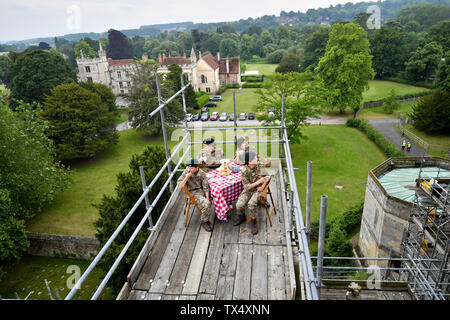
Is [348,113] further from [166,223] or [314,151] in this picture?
[166,223]

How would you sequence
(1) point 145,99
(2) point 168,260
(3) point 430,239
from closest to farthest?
(2) point 168,260 < (3) point 430,239 < (1) point 145,99

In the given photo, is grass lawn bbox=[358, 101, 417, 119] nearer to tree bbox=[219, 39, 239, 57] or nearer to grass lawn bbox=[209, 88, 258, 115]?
grass lawn bbox=[209, 88, 258, 115]

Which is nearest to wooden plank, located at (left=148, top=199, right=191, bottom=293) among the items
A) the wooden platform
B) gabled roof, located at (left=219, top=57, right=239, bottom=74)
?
the wooden platform

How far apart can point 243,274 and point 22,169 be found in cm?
1851

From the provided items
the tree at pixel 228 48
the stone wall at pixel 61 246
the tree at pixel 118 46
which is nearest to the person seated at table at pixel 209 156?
the stone wall at pixel 61 246

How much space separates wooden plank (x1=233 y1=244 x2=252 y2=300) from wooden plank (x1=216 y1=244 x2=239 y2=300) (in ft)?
0.23

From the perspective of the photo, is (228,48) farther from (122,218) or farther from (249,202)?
(249,202)

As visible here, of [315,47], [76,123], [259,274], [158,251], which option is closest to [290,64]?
[315,47]

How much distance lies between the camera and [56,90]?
3105 cm

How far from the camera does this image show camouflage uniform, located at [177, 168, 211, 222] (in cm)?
676

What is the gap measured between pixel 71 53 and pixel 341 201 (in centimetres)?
10022

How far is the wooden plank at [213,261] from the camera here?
5.23 m

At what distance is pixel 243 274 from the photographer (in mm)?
5434

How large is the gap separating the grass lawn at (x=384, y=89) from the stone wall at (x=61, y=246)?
152ft
